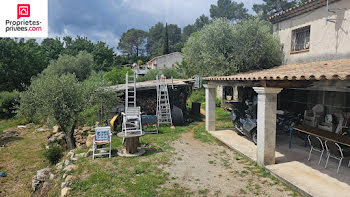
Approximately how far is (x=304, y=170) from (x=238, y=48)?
25.4 ft

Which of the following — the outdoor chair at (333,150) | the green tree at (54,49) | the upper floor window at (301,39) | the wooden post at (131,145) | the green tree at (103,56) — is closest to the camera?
the outdoor chair at (333,150)

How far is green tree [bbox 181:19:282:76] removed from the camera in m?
11.5

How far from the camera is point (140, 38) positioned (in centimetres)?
6450

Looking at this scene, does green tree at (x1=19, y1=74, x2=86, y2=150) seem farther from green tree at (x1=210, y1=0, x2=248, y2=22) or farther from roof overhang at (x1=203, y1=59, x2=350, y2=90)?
green tree at (x1=210, y1=0, x2=248, y2=22)

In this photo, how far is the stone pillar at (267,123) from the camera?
225 inches

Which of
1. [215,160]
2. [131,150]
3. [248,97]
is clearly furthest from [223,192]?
[248,97]

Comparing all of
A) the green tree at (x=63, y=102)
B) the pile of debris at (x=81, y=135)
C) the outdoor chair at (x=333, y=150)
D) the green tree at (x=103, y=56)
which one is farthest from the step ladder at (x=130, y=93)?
the green tree at (x=103, y=56)

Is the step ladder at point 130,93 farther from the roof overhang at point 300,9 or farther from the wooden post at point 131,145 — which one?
the roof overhang at point 300,9

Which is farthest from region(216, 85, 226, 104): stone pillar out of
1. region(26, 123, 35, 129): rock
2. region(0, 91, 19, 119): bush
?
region(0, 91, 19, 119): bush

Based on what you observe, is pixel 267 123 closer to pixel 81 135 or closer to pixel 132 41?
pixel 81 135

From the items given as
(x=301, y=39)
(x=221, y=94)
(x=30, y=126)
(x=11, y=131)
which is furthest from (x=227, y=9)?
(x=11, y=131)

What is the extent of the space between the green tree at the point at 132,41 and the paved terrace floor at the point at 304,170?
190 ft

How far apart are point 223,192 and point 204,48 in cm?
905

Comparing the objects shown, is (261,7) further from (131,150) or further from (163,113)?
(131,150)
